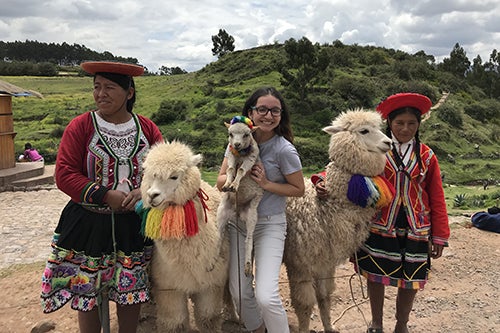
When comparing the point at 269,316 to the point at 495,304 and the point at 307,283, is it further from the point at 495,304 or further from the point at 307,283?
the point at 495,304

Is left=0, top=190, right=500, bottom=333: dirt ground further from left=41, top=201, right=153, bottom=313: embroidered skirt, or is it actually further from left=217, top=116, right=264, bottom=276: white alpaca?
left=217, top=116, right=264, bottom=276: white alpaca

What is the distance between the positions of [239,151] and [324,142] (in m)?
18.2

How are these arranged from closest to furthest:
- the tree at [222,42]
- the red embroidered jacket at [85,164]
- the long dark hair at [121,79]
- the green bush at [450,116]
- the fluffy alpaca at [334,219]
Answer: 1. the red embroidered jacket at [85,164]
2. the long dark hair at [121,79]
3. the fluffy alpaca at [334,219]
4. the green bush at [450,116]
5. the tree at [222,42]

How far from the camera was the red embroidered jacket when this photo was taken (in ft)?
7.95

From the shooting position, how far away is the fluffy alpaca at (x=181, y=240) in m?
2.55

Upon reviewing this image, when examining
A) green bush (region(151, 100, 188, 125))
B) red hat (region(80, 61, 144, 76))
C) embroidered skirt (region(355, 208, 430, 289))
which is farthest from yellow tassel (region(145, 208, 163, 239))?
green bush (region(151, 100, 188, 125))

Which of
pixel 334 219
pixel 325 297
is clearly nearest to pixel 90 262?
pixel 334 219

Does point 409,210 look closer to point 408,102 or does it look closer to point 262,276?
point 408,102

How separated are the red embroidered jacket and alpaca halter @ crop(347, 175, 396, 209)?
1.56m

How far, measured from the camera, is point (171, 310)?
2.93 m

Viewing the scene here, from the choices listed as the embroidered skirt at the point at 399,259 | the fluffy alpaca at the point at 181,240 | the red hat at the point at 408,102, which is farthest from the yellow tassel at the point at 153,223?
the red hat at the point at 408,102

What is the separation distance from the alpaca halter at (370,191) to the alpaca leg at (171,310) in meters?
1.44

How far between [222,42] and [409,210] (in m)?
47.1

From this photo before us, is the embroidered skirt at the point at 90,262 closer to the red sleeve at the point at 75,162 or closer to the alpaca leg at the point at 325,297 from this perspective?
the red sleeve at the point at 75,162
